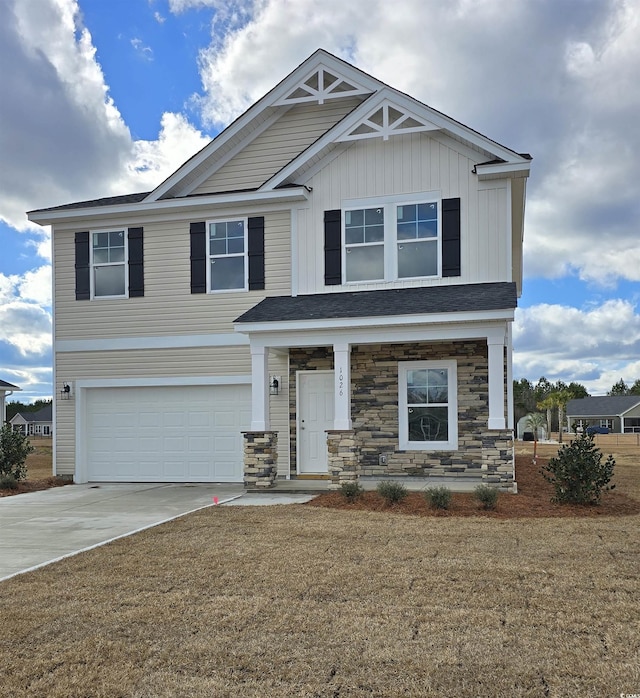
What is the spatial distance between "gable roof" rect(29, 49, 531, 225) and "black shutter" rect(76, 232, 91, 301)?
0.62m

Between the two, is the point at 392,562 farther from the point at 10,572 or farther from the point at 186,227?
the point at 186,227

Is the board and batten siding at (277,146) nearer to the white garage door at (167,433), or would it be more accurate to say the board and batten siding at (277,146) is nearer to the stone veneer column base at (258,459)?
the white garage door at (167,433)

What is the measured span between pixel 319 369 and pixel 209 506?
13.4 feet

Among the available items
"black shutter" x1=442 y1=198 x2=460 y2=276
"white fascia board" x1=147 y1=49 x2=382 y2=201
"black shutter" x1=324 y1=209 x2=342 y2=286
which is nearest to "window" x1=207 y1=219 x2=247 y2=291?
"white fascia board" x1=147 y1=49 x2=382 y2=201

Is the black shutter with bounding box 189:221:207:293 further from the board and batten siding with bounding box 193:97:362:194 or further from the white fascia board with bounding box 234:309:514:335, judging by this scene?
the white fascia board with bounding box 234:309:514:335

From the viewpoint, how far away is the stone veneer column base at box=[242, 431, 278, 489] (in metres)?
12.0

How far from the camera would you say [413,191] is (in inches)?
512

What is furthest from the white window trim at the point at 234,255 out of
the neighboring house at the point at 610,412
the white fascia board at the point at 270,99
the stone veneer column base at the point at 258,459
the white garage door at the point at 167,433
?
the neighboring house at the point at 610,412

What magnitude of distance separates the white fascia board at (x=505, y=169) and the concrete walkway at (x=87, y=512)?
6.68 metres

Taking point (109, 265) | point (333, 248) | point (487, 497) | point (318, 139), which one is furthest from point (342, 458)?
point (109, 265)

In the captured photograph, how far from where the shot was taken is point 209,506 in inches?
405

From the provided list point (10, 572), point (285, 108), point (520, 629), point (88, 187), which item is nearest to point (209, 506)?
point (10, 572)

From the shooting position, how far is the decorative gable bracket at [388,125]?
12.8m

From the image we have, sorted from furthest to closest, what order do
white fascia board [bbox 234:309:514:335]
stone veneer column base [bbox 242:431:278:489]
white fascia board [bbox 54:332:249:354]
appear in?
white fascia board [bbox 54:332:249:354]
stone veneer column base [bbox 242:431:278:489]
white fascia board [bbox 234:309:514:335]
